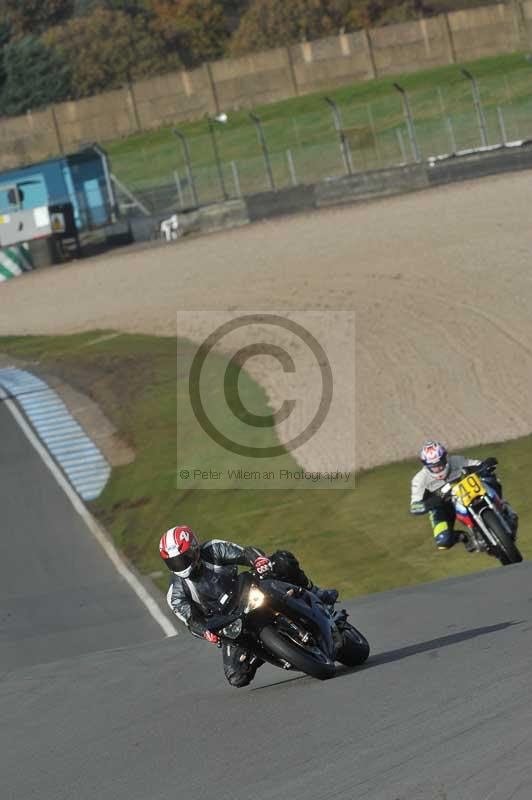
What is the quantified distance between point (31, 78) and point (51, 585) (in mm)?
69935

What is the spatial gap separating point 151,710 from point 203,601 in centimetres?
95

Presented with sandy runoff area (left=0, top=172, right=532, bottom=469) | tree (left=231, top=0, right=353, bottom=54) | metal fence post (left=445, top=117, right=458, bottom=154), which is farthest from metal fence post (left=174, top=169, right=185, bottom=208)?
tree (left=231, top=0, right=353, bottom=54)

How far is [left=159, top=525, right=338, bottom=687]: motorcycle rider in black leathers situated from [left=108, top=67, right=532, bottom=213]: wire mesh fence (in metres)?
36.2

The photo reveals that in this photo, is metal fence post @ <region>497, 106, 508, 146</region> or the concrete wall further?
the concrete wall

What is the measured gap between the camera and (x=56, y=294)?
42406mm

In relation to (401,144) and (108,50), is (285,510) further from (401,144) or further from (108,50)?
(108,50)

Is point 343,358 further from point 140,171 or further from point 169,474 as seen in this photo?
point 140,171

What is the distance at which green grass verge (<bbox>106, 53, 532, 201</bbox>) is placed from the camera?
162ft

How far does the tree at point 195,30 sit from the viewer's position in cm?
9175

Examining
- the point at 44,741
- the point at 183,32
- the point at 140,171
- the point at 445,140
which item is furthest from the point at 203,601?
the point at 183,32

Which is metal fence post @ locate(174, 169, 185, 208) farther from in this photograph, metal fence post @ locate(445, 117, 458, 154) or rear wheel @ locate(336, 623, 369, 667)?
rear wheel @ locate(336, 623, 369, 667)

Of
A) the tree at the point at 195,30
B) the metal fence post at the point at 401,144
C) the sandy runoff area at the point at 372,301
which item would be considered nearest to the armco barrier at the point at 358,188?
the sandy runoff area at the point at 372,301

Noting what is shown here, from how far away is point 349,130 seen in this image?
50.8m

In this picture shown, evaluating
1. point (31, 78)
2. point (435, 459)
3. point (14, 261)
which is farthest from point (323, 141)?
point (435, 459)
